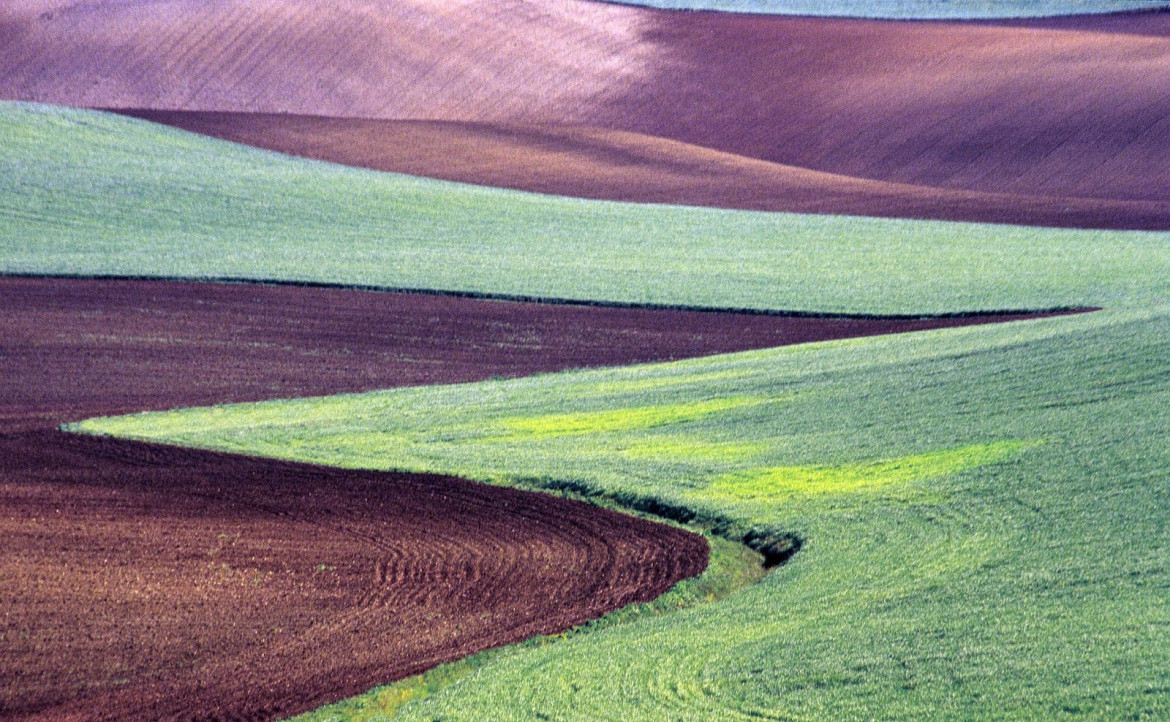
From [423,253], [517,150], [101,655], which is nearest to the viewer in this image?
[101,655]

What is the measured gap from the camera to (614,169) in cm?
4772

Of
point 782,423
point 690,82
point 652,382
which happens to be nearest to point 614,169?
point 690,82

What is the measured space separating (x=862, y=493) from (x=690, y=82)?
141 feet

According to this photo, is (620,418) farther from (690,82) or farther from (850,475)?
(690,82)

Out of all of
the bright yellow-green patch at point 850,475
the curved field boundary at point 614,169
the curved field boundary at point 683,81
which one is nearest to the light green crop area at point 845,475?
the bright yellow-green patch at point 850,475

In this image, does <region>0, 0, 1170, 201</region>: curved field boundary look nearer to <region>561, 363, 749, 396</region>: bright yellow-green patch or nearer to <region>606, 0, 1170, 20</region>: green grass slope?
<region>606, 0, 1170, 20</region>: green grass slope

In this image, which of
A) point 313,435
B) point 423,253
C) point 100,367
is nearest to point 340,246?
point 423,253

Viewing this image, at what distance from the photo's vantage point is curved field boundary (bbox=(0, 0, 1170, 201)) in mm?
48375

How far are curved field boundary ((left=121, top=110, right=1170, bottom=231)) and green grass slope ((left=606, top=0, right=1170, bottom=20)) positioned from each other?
2167 cm

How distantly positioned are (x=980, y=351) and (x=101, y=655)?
51.1 ft

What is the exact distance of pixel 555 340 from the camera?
26.7 m

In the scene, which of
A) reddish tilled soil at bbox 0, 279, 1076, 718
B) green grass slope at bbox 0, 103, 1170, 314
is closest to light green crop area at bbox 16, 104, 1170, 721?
green grass slope at bbox 0, 103, 1170, 314

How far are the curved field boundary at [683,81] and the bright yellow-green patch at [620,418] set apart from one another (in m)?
27.5

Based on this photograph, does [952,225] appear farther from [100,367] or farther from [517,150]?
[100,367]
